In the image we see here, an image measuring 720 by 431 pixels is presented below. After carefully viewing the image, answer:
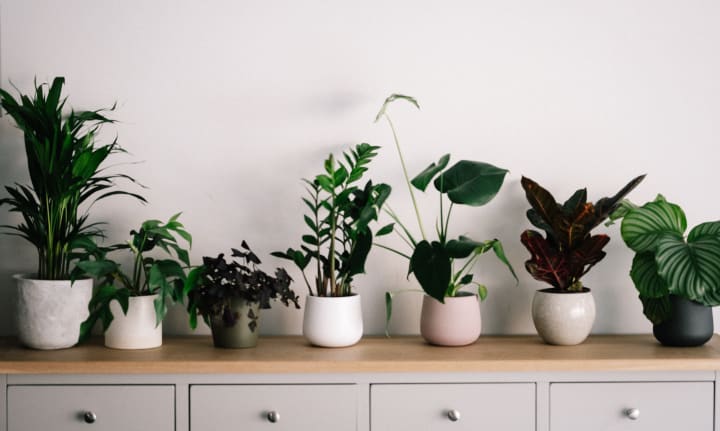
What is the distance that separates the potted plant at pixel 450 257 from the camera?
6.18 ft

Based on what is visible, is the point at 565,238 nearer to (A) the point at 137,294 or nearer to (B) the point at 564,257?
(B) the point at 564,257

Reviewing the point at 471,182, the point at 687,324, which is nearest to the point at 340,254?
the point at 471,182

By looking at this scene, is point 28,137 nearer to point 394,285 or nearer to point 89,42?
point 89,42

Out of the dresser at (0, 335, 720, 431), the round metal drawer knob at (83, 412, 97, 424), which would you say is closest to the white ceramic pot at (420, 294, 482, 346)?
the dresser at (0, 335, 720, 431)

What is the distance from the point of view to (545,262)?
2027 millimetres

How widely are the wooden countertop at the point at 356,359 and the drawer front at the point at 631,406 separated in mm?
69

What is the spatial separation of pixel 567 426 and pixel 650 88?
1134mm

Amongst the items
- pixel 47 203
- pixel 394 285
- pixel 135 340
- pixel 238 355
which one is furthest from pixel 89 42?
pixel 394 285

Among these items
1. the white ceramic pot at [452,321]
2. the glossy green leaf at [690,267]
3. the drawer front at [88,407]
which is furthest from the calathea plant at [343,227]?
the glossy green leaf at [690,267]

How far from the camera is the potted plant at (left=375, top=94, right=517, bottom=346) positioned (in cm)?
188

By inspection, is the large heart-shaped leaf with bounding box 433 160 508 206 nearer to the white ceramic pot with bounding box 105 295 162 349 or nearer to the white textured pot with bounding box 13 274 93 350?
the white ceramic pot with bounding box 105 295 162 349

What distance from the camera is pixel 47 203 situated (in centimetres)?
195

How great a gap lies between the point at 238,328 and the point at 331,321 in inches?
10.5

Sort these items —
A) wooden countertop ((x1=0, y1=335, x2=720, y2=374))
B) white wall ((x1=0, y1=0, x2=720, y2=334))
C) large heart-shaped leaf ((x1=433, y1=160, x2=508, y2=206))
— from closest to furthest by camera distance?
wooden countertop ((x1=0, y1=335, x2=720, y2=374)), large heart-shaped leaf ((x1=433, y1=160, x2=508, y2=206)), white wall ((x1=0, y1=0, x2=720, y2=334))
